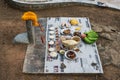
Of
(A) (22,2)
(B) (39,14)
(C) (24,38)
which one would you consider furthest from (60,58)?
(A) (22,2)

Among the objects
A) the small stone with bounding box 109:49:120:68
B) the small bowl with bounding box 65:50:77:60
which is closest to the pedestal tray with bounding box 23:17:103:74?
the small bowl with bounding box 65:50:77:60

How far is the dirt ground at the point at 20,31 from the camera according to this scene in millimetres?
6445

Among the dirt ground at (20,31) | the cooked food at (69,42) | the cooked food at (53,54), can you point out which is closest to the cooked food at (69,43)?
the cooked food at (69,42)

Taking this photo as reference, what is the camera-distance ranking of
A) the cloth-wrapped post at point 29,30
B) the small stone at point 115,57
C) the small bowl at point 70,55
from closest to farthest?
the small bowl at point 70,55
the small stone at point 115,57
the cloth-wrapped post at point 29,30

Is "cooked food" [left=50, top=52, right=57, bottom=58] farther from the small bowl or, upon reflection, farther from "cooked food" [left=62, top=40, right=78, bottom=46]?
"cooked food" [left=62, top=40, right=78, bottom=46]

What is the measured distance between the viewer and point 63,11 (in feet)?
32.8

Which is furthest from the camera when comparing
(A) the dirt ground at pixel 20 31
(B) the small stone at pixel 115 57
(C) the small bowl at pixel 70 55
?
(B) the small stone at pixel 115 57

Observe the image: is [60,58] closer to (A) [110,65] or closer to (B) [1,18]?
(A) [110,65]

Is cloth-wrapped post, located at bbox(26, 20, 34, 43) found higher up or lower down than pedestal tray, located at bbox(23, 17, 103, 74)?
higher up

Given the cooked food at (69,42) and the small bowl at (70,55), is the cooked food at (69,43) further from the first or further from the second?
the small bowl at (70,55)

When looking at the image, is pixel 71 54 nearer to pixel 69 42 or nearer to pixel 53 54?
pixel 69 42

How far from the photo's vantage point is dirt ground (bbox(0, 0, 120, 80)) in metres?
6.45

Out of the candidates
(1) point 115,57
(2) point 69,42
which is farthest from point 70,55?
(1) point 115,57

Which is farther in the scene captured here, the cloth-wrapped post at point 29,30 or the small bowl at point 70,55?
the cloth-wrapped post at point 29,30
